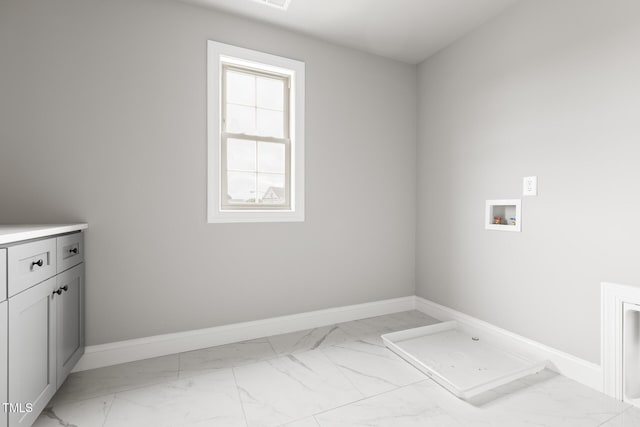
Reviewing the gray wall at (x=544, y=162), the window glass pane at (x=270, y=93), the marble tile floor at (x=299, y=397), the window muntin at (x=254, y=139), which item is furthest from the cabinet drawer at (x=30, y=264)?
the gray wall at (x=544, y=162)

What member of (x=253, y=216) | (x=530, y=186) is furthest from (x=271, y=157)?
(x=530, y=186)

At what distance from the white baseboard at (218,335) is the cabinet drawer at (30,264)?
0.83 metres

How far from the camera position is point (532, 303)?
222 centimetres

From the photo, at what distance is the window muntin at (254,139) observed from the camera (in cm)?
259

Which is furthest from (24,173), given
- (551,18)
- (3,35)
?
(551,18)

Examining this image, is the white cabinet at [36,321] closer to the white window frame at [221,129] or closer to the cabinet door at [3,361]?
the cabinet door at [3,361]

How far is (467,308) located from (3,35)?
3.91 m

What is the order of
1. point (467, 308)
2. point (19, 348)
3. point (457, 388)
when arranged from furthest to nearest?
point (467, 308)
point (457, 388)
point (19, 348)

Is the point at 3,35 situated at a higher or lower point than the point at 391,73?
lower

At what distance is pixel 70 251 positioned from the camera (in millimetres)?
1834

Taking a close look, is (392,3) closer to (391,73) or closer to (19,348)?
(391,73)

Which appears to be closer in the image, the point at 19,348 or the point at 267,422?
the point at 19,348

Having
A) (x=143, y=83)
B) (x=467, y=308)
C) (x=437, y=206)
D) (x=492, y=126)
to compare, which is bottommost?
(x=467, y=308)

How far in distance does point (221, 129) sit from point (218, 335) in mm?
1670
